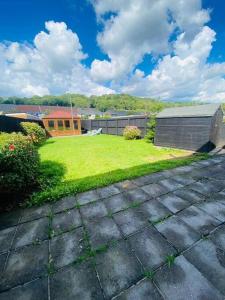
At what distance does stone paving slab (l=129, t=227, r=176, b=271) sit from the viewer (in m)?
1.53

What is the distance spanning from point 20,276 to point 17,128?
959 cm

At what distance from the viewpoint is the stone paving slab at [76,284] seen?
4.12ft

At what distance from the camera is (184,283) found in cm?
132

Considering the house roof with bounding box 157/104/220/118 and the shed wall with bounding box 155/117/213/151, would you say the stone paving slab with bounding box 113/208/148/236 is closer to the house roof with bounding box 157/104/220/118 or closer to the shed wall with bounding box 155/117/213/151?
the shed wall with bounding box 155/117/213/151

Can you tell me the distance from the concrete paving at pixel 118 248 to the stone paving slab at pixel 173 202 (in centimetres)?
2

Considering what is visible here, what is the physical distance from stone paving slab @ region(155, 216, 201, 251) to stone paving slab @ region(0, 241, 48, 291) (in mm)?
1450

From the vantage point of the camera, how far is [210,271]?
142 cm

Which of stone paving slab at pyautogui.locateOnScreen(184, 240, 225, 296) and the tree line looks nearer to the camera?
stone paving slab at pyautogui.locateOnScreen(184, 240, 225, 296)

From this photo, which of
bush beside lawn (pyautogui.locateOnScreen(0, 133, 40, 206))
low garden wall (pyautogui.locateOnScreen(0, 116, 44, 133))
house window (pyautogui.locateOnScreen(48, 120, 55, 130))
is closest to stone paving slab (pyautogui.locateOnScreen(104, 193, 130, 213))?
bush beside lawn (pyautogui.locateOnScreen(0, 133, 40, 206))

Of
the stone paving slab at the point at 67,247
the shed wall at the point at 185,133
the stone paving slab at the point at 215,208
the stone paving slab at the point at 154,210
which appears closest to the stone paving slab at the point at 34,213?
the stone paving slab at the point at 67,247

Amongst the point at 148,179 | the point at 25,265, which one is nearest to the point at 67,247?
the point at 25,265

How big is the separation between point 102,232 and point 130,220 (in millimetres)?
461

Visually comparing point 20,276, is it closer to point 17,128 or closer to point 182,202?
point 182,202

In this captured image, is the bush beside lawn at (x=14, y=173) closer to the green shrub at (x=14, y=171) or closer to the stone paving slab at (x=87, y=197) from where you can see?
the green shrub at (x=14, y=171)
